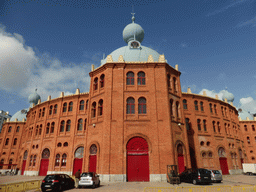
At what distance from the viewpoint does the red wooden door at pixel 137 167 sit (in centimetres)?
1962

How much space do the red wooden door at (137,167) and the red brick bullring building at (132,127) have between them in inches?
3.9

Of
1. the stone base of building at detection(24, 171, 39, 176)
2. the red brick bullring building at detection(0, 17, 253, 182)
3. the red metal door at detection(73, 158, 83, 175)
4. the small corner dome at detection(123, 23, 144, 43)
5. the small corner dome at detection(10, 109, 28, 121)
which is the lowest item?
the stone base of building at detection(24, 171, 39, 176)

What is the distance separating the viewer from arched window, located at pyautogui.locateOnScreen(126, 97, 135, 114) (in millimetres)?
22156

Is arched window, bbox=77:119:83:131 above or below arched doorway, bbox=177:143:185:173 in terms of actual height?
above

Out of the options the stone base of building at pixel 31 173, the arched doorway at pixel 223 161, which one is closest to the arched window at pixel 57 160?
the stone base of building at pixel 31 173

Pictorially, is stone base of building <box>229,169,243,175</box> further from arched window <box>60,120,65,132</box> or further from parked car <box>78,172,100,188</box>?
arched window <box>60,120,65,132</box>

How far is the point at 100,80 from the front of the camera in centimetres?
2480

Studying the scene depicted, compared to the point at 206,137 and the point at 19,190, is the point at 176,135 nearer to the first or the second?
the point at 206,137


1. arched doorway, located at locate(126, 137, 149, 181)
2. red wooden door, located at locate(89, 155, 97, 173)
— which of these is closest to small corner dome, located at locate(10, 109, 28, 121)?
red wooden door, located at locate(89, 155, 97, 173)

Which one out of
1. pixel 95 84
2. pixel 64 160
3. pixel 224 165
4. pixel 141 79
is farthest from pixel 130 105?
pixel 224 165

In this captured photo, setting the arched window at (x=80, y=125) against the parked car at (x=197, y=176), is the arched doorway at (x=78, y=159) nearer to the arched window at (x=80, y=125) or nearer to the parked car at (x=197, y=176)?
the arched window at (x=80, y=125)

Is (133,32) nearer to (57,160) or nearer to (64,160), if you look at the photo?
(64,160)

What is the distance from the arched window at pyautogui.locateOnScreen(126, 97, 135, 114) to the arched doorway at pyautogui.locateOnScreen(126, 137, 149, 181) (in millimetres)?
3289

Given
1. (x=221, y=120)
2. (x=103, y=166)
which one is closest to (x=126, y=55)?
(x=103, y=166)
